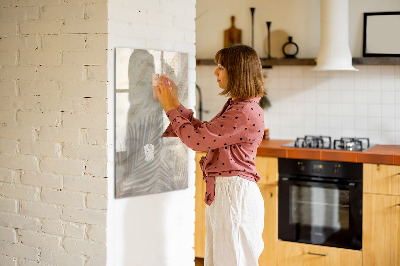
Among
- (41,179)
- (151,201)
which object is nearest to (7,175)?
(41,179)

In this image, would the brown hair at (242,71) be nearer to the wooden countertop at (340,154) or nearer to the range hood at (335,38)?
the wooden countertop at (340,154)

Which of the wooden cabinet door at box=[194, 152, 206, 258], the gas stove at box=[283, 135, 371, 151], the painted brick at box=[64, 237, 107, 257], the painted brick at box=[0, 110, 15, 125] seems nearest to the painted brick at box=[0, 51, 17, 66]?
the painted brick at box=[0, 110, 15, 125]

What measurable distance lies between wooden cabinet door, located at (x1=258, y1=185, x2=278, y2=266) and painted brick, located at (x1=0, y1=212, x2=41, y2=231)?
1737mm

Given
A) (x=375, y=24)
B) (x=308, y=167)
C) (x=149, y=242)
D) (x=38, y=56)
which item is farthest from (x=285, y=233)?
(x=38, y=56)

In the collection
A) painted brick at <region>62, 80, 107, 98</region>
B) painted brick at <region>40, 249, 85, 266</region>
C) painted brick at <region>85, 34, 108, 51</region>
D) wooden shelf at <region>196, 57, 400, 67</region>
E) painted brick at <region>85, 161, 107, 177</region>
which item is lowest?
painted brick at <region>40, 249, 85, 266</region>

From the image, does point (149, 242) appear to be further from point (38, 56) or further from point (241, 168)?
point (38, 56)

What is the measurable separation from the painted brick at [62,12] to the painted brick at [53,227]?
40.6 inches

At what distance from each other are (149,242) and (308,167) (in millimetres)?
1460

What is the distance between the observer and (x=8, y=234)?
3.14 metres

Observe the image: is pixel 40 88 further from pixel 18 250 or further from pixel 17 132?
pixel 18 250

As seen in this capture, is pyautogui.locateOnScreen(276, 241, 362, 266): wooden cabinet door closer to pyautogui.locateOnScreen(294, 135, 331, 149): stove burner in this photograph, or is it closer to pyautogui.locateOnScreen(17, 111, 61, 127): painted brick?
pyautogui.locateOnScreen(294, 135, 331, 149): stove burner

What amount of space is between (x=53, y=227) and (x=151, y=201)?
0.52m

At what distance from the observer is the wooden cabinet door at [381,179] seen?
3732 millimetres

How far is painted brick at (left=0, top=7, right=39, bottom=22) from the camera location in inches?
116
